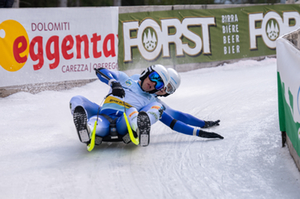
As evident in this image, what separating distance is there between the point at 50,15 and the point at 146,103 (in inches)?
166

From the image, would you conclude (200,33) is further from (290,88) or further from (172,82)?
(290,88)

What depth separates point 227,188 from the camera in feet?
8.54

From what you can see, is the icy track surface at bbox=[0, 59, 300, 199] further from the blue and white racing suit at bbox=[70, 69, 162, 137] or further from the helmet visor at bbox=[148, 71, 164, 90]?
the helmet visor at bbox=[148, 71, 164, 90]

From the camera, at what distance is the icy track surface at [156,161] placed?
101 inches

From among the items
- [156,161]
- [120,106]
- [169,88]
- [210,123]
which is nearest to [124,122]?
[120,106]

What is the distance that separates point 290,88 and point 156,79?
1.46m

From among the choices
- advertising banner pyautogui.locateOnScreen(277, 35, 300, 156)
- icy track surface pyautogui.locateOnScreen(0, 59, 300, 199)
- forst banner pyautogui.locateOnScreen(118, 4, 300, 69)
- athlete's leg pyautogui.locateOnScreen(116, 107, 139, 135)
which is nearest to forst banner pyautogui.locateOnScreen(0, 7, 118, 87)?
forst banner pyautogui.locateOnScreen(118, 4, 300, 69)

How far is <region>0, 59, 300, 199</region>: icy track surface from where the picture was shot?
257 centimetres

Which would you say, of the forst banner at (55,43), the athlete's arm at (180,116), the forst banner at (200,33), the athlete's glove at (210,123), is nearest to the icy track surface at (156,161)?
the athlete's glove at (210,123)

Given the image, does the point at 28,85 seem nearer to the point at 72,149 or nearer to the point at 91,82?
the point at 91,82

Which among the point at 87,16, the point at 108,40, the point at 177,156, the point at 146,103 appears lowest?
the point at 177,156

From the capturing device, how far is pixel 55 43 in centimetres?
715

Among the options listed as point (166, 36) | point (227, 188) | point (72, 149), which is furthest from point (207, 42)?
point (227, 188)

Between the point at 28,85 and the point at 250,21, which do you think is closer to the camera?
the point at 28,85
